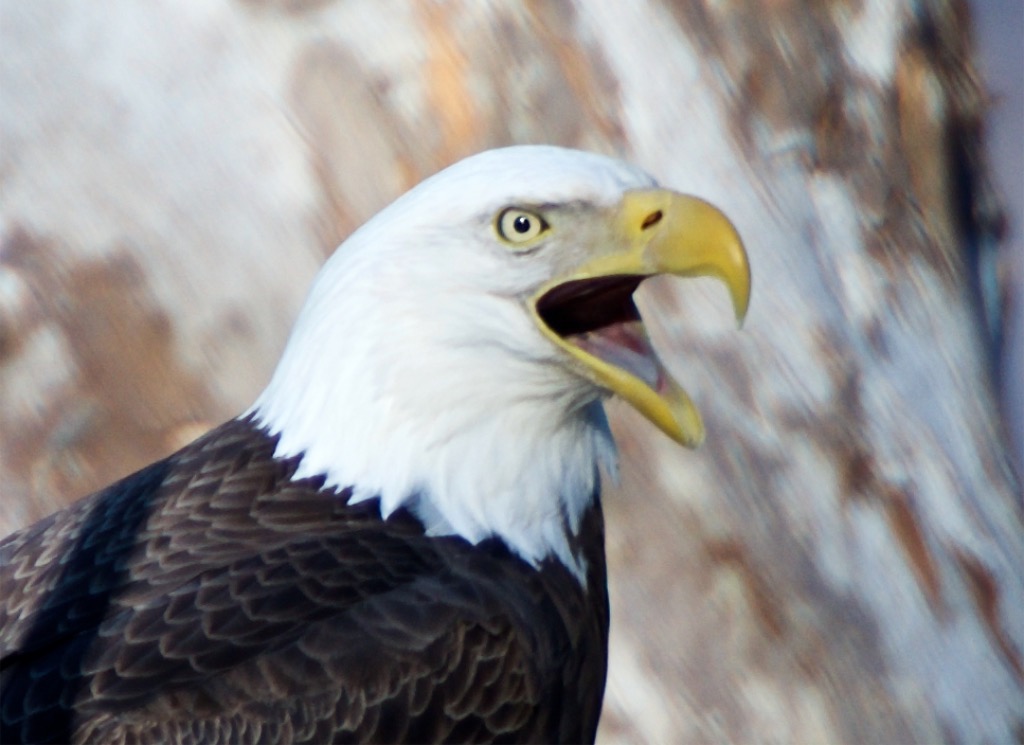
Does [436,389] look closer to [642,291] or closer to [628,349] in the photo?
[628,349]

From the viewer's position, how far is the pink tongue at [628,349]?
284 cm

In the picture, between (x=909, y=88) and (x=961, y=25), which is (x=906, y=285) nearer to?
(x=909, y=88)

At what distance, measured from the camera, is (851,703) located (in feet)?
12.6

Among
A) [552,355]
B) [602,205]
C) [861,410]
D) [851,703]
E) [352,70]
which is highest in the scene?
[352,70]

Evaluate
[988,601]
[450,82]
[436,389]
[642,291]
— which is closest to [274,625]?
[436,389]

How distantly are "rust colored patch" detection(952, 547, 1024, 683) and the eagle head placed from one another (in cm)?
151

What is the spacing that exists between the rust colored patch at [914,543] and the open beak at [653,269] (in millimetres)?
1378

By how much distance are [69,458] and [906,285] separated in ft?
7.61

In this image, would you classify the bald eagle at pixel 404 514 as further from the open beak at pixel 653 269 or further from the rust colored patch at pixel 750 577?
the rust colored patch at pixel 750 577

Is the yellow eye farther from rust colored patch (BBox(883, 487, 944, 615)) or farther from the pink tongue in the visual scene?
rust colored patch (BBox(883, 487, 944, 615))

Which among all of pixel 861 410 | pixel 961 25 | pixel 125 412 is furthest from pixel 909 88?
pixel 125 412

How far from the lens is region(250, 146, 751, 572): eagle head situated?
9.10 feet

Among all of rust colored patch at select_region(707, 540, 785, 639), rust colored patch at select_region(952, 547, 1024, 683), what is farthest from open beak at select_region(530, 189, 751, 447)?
rust colored patch at select_region(952, 547, 1024, 683)

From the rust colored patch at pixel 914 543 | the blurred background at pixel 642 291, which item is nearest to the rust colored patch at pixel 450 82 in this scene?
the blurred background at pixel 642 291
